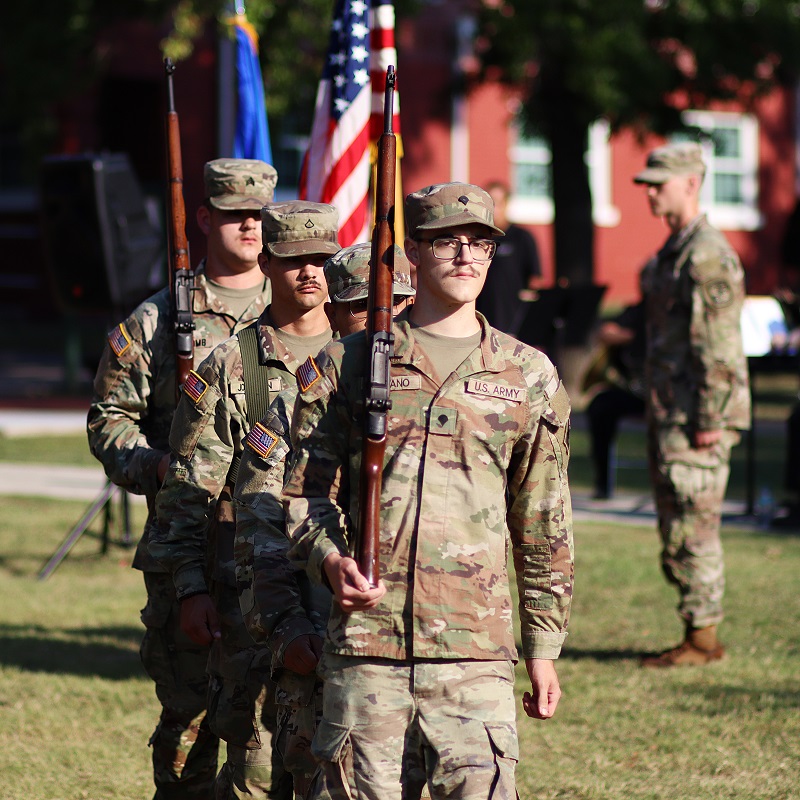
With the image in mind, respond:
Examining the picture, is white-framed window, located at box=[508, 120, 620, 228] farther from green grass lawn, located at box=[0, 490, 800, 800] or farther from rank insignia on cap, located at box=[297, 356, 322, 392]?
rank insignia on cap, located at box=[297, 356, 322, 392]

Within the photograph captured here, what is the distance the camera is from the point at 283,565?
4082 mm

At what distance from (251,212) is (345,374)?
1.89 metres

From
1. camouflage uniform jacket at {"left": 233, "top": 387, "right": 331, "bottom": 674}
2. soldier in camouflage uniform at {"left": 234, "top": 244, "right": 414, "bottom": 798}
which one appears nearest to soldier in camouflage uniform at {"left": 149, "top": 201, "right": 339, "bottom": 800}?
soldier in camouflage uniform at {"left": 234, "top": 244, "right": 414, "bottom": 798}

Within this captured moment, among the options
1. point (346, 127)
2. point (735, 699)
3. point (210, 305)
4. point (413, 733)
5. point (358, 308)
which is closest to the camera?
point (413, 733)

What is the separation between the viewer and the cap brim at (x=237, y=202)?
543cm

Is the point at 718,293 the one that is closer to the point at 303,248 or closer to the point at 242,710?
the point at 303,248

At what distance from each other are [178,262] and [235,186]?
0.35m

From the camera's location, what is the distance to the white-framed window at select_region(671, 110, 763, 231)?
1256 inches

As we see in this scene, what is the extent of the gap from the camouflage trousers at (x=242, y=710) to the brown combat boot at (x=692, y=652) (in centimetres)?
337

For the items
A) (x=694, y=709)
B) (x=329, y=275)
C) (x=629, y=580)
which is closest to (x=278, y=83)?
(x=629, y=580)

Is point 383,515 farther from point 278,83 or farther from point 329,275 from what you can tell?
point 278,83

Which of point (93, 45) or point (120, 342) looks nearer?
point (120, 342)

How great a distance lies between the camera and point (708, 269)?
24.1ft

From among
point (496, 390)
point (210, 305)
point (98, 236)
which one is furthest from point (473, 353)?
point (98, 236)
